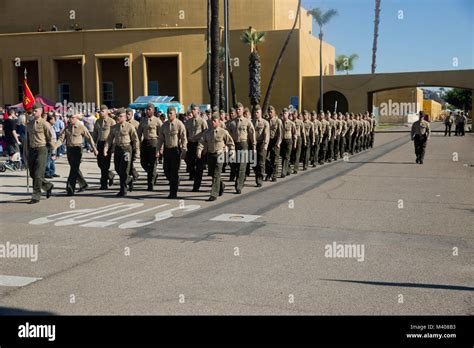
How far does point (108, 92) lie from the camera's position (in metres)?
53.4

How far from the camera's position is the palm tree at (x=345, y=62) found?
96.8m

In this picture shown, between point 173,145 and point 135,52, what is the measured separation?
38.2 metres

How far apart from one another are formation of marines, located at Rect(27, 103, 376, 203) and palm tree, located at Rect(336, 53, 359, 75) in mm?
80336

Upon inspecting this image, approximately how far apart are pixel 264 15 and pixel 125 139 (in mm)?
41991

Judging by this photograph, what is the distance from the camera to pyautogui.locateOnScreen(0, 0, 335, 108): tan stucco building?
164ft

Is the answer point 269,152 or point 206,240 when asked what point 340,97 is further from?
point 206,240
